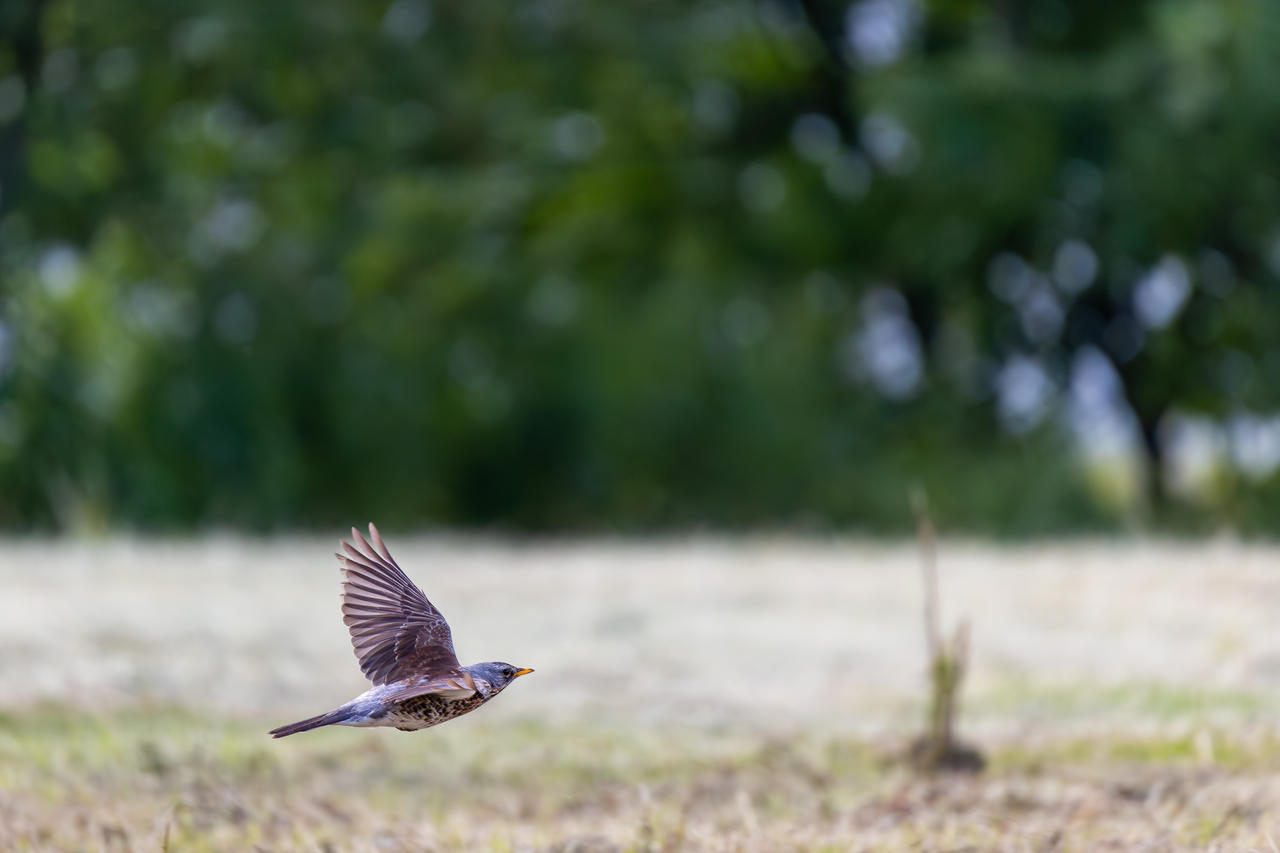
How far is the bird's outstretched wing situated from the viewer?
81.0 inches

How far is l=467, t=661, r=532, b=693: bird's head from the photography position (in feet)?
6.57

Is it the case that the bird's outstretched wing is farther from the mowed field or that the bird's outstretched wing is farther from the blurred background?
the blurred background

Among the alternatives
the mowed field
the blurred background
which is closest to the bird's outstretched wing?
the mowed field

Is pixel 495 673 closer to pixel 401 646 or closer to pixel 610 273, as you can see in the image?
pixel 401 646

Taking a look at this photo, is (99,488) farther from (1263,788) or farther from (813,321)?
(1263,788)

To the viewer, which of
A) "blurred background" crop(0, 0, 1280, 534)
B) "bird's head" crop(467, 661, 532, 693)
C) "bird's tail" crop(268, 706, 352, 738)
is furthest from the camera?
"blurred background" crop(0, 0, 1280, 534)

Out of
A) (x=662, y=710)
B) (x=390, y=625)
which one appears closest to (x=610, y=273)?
(x=662, y=710)

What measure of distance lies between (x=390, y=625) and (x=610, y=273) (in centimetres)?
1221

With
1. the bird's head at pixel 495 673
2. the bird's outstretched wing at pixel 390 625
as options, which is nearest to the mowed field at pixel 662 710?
the bird's outstretched wing at pixel 390 625

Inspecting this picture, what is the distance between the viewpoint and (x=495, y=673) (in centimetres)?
203

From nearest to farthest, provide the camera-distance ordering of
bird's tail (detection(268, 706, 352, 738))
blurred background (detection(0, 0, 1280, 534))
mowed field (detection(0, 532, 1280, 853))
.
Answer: bird's tail (detection(268, 706, 352, 738)) → mowed field (detection(0, 532, 1280, 853)) → blurred background (detection(0, 0, 1280, 534))

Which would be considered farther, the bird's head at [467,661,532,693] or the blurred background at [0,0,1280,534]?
the blurred background at [0,0,1280,534]

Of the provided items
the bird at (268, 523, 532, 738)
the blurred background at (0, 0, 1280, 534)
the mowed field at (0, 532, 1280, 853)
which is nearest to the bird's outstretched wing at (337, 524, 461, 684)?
the bird at (268, 523, 532, 738)

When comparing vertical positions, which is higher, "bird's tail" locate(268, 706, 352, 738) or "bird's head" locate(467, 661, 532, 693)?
"bird's head" locate(467, 661, 532, 693)
